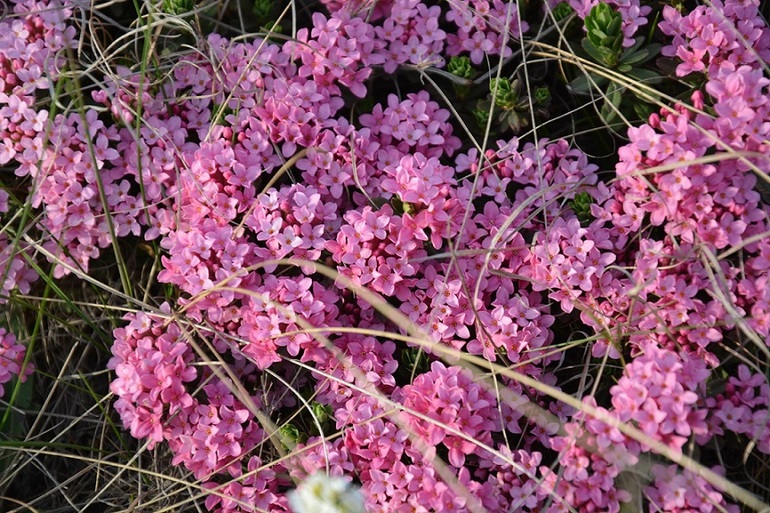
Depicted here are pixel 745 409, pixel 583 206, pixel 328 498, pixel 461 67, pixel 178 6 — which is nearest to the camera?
pixel 328 498

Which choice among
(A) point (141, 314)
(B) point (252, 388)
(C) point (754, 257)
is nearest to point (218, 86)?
(A) point (141, 314)

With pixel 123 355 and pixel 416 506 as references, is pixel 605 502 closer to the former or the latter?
pixel 416 506

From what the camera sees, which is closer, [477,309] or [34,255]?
[477,309]

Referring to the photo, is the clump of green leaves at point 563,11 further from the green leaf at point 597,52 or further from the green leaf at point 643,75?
the green leaf at point 643,75

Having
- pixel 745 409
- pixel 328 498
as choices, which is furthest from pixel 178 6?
pixel 745 409

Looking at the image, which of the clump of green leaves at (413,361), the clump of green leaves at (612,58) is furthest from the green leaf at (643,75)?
the clump of green leaves at (413,361)

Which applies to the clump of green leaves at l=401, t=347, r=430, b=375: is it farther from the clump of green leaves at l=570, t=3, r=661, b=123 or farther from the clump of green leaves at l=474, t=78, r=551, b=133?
the clump of green leaves at l=570, t=3, r=661, b=123

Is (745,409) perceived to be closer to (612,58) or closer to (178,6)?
(612,58)
